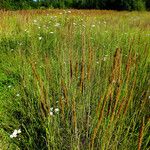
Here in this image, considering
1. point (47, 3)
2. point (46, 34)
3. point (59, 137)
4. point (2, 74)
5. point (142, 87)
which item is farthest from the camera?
point (47, 3)

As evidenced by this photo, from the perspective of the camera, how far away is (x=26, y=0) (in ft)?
84.4

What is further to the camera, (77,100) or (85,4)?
(85,4)

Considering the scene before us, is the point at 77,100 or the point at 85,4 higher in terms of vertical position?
the point at 77,100

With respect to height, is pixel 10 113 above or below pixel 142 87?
below

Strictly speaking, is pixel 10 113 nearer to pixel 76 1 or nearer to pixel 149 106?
pixel 149 106

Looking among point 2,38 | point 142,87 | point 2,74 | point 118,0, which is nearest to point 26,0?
point 118,0

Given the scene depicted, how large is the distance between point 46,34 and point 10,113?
3051mm

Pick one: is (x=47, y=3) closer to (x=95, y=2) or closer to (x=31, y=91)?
(x=95, y=2)

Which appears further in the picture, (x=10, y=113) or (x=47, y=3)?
(x=47, y=3)

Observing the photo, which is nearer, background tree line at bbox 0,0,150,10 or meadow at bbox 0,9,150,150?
meadow at bbox 0,9,150,150

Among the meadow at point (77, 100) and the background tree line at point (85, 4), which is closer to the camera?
the meadow at point (77, 100)

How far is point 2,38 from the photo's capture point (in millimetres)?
6188

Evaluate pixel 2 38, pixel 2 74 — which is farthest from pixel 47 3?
pixel 2 74

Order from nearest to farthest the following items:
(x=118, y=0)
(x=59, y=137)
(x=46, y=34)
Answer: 1. (x=59, y=137)
2. (x=46, y=34)
3. (x=118, y=0)
